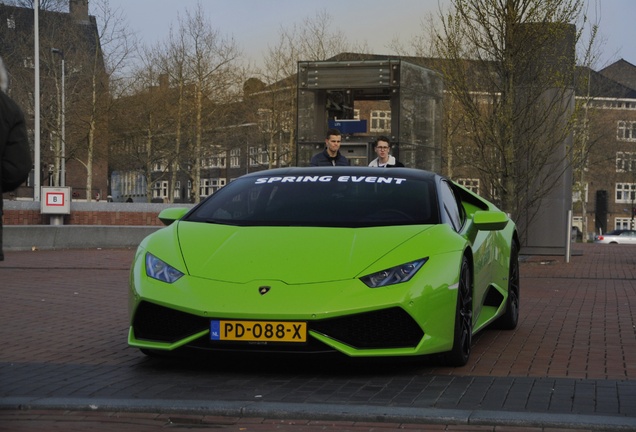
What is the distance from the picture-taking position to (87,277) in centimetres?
1562

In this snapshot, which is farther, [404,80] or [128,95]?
[128,95]

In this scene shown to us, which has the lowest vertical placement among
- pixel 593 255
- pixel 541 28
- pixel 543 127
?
pixel 593 255

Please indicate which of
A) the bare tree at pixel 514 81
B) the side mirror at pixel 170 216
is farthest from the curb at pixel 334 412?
the bare tree at pixel 514 81

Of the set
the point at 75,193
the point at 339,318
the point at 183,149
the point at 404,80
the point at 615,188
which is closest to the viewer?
the point at 339,318

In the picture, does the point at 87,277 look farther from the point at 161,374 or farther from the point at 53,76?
the point at 53,76

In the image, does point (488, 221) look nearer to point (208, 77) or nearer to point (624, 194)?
point (208, 77)

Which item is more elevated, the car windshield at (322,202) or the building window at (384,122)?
the building window at (384,122)

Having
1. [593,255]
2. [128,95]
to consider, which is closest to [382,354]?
[593,255]

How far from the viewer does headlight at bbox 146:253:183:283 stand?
6.70m

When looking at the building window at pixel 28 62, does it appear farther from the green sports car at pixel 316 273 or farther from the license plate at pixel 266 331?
the license plate at pixel 266 331

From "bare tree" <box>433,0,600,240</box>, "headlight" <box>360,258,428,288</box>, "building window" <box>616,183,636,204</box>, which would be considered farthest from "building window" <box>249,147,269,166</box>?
"headlight" <box>360,258,428,288</box>

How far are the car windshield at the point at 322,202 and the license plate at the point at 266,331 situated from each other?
1101 mm

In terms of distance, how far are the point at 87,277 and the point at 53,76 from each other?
4144 cm

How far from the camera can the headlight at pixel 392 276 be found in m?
6.49
